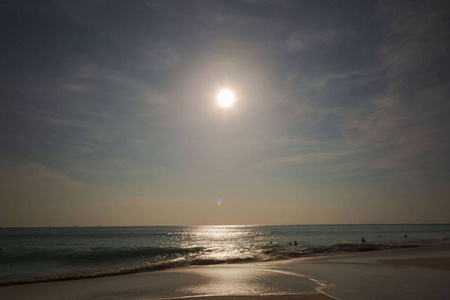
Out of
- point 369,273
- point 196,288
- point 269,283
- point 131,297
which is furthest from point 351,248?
point 131,297

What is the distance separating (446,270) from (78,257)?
4210cm

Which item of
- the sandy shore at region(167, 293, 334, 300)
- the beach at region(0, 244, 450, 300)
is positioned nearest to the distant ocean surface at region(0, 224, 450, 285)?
the beach at region(0, 244, 450, 300)

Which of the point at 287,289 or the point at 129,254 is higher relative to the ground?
the point at 287,289

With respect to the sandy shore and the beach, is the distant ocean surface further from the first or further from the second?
the sandy shore

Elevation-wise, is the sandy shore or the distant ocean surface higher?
the sandy shore

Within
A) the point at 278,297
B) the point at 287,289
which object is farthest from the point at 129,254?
the point at 278,297

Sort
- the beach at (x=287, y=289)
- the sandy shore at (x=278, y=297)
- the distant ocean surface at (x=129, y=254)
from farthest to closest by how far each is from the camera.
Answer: the distant ocean surface at (x=129, y=254), the beach at (x=287, y=289), the sandy shore at (x=278, y=297)

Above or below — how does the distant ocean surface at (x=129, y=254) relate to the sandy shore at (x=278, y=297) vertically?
below

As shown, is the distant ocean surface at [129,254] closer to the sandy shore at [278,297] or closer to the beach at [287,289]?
the beach at [287,289]

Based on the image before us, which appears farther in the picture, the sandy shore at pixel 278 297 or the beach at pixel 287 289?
the beach at pixel 287 289

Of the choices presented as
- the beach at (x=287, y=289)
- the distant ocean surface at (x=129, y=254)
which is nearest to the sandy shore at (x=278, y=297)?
the beach at (x=287, y=289)

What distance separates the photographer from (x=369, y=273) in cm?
1532

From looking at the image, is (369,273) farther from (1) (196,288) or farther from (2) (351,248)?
(2) (351,248)

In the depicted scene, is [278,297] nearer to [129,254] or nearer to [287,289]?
[287,289]
